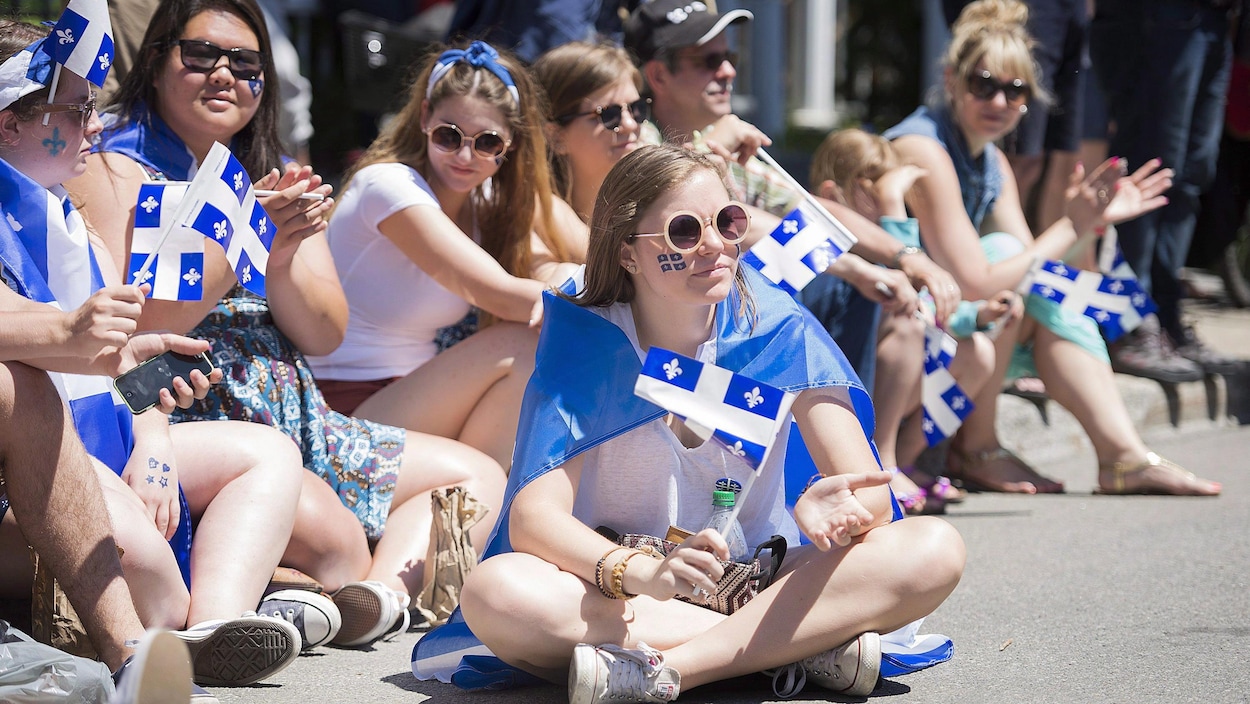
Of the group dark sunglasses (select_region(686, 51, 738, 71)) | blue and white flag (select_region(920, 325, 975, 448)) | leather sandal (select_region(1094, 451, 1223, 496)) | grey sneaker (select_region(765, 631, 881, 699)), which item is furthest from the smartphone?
leather sandal (select_region(1094, 451, 1223, 496))

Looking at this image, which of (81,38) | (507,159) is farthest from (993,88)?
(81,38)

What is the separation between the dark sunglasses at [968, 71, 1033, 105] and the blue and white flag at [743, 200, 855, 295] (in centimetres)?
135

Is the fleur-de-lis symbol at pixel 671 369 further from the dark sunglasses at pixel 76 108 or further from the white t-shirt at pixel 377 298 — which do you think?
the white t-shirt at pixel 377 298

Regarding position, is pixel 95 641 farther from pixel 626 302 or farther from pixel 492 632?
pixel 626 302

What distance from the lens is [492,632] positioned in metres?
2.58

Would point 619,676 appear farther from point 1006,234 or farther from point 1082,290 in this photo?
point 1006,234

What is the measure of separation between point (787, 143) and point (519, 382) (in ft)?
29.5

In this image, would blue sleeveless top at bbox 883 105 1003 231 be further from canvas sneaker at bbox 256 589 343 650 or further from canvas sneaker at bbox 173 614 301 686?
canvas sneaker at bbox 173 614 301 686

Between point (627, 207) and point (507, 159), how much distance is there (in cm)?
120

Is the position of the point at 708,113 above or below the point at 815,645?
above

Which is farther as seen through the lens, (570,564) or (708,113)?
(708,113)

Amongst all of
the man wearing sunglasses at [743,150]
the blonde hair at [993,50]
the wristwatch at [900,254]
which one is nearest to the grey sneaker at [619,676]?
the man wearing sunglasses at [743,150]

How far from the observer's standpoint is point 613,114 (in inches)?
163

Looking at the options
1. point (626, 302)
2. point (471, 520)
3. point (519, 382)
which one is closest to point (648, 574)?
point (626, 302)
